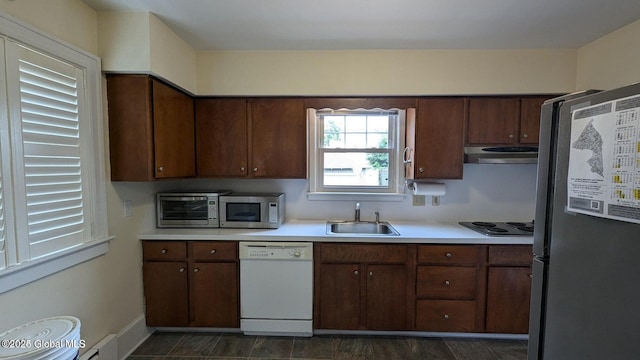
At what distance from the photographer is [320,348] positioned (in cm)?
219

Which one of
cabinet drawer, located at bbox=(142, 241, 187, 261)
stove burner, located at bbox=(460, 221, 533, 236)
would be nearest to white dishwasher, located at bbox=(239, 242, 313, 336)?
cabinet drawer, located at bbox=(142, 241, 187, 261)

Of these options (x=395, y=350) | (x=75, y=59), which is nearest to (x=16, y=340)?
(x=75, y=59)

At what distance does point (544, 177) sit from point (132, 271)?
8.92ft

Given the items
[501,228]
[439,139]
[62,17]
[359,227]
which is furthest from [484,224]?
[62,17]

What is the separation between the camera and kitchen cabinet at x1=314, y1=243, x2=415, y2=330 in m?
2.24

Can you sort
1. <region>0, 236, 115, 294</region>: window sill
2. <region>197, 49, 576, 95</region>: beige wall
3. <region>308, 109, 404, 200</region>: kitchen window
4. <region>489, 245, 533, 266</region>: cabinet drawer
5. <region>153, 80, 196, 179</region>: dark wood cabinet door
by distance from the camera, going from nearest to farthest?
<region>0, 236, 115, 294</region>: window sill, <region>153, 80, 196, 179</region>: dark wood cabinet door, <region>489, 245, 533, 266</region>: cabinet drawer, <region>197, 49, 576, 95</region>: beige wall, <region>308, 109, 404, 200</region>: kitchen window

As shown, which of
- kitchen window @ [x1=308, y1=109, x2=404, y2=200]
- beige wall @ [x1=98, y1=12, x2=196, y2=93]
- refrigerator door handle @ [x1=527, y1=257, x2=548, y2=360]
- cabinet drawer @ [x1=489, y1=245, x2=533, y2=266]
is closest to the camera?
refrigerator door handle @ [x1=527, y1=257, x2=548, y2=360]

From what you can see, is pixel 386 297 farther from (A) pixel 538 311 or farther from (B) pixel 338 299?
(A) pixel 538 311

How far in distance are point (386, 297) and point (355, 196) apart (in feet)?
3.23

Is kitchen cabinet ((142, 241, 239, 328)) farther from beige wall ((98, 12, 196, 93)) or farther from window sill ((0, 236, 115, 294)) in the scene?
beige wall ((98, 12, 196, 93))

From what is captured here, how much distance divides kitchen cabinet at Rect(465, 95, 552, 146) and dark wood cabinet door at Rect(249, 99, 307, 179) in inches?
59.6

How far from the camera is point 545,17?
6.17ft

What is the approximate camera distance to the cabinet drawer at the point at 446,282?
2221 millimetres

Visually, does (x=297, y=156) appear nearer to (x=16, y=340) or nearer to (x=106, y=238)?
(x=106, y=238)
